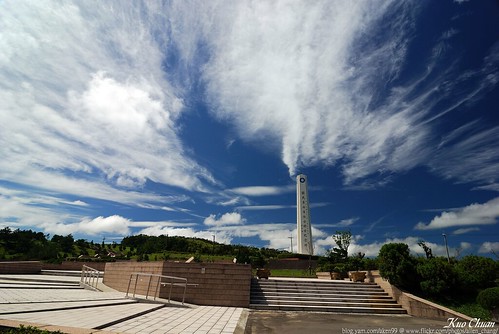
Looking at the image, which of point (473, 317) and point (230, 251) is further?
point (230, 251)

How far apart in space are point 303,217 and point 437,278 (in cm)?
4352

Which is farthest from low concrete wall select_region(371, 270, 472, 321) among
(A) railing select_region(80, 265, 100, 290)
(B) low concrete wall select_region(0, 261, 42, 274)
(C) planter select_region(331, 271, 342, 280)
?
(B) low concrete wall select_region(0, 261, 42, 274)

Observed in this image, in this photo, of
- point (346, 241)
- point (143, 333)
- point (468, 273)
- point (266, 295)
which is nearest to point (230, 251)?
point (346, 241)

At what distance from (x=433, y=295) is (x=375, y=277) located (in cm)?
340

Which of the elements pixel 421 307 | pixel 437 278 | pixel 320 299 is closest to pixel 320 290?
pixel 320 299

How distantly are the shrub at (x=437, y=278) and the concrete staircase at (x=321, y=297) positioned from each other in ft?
4.51

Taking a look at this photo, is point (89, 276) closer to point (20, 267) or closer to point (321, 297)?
point (321, 297)

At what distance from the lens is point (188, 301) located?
1242 cm

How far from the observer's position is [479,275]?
11.2 m

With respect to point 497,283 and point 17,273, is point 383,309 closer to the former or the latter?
point 497,283

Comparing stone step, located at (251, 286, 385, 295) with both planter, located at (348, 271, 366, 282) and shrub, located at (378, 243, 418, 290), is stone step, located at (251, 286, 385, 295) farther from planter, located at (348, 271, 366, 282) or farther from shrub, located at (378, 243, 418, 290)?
planter, located at (348, 271, 366, 282)

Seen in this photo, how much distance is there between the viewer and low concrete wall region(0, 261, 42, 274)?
22.0 m

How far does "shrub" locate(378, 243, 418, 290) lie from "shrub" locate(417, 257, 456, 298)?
0.46 meters

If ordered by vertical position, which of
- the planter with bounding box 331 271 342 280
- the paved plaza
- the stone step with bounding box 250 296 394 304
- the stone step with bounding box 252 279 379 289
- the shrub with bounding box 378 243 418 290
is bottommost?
the paved plaza
